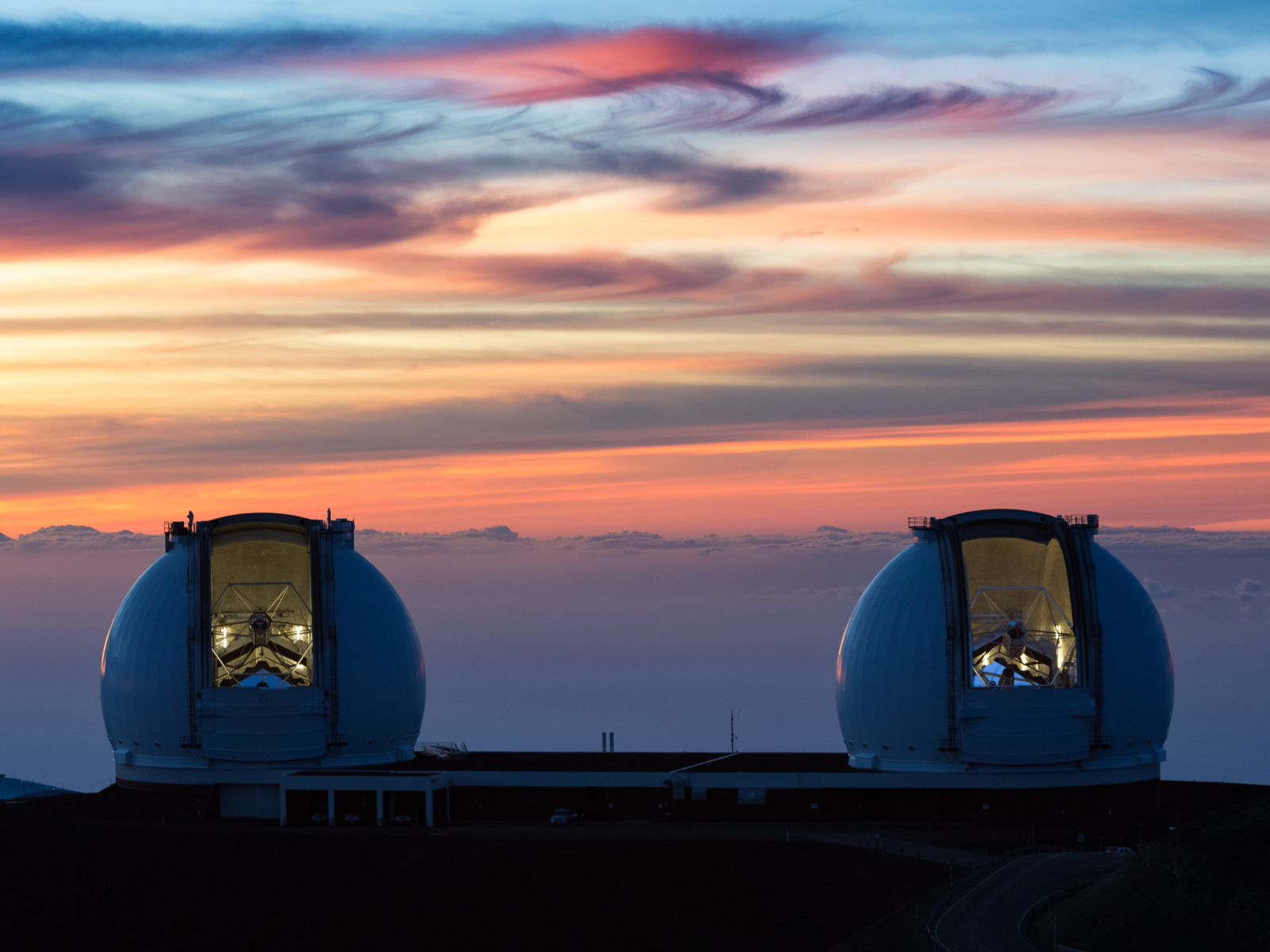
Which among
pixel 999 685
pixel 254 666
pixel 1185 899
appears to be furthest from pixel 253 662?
pixel 1185 899

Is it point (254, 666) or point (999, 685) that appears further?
point (254, 666)

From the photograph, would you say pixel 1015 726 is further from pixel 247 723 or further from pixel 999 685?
pixel 247 723

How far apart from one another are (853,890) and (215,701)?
2483 cm

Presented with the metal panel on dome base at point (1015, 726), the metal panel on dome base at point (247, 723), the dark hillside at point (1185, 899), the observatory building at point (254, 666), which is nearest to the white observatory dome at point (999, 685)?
the metal panel on dome base at point (1015, 726)

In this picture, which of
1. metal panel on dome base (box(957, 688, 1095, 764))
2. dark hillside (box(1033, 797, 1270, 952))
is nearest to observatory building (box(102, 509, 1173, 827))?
metal panel on dome base (box(957, 688, 1095, 764))

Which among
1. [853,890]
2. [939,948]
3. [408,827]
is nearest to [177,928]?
[408,827]

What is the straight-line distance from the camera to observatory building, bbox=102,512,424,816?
201 ft

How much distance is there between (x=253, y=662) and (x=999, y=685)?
95.1 feet

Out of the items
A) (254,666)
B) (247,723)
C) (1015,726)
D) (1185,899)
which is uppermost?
(254,666)

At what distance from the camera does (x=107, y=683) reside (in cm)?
6438

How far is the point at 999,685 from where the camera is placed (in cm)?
6369

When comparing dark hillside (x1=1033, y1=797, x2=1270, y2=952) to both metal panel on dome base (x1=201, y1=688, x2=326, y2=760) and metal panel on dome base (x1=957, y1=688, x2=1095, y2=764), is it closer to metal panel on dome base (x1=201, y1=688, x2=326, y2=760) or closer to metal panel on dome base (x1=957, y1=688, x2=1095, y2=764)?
metal panel on dome base (x1=957, y1=688, x2=1095, y2=764)

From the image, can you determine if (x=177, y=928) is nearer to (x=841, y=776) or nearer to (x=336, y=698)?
(x=336, y=698)

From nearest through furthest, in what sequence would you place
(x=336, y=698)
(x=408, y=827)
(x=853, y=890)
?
(x=853, y=890) → (x=408, y=827) → (x=336, y=698)
